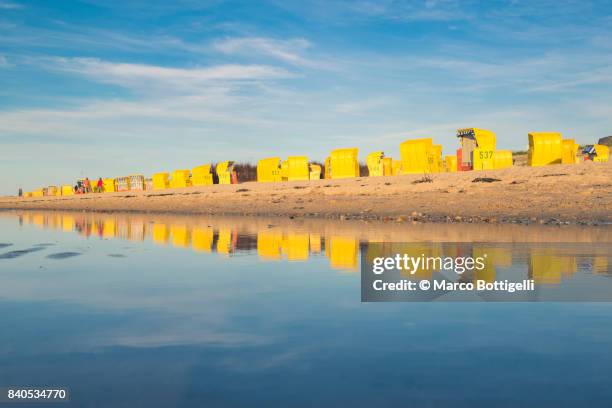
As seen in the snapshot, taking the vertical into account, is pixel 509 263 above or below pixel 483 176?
below

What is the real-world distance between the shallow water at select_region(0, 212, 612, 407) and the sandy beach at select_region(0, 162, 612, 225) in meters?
9.59

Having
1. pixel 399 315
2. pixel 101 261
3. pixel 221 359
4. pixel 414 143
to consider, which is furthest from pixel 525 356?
pixel 414 143

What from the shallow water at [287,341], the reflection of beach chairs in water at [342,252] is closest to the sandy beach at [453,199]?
the reflection of beach chairs in water at [342,252]

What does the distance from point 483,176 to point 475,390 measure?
20.9 m

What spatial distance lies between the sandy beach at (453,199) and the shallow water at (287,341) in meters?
9.59

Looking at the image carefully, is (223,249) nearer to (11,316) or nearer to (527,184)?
(11,316)

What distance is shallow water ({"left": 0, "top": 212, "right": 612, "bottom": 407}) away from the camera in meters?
2.95

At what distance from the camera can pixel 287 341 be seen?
12.6 feet

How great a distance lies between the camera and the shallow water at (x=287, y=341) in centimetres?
295

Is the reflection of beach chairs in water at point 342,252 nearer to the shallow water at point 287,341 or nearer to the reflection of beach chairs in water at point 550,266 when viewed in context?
the shallow water at point 287,341

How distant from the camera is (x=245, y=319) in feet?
14.9

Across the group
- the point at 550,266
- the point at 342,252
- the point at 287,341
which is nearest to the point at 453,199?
the point at 342,252

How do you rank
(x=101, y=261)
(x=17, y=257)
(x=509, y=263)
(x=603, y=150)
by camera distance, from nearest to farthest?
(x=509, y=263)
(x=101, y=261)
(x=17, y=257)
(x=603, y=150)

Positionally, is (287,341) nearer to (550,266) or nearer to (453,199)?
(550,266)
